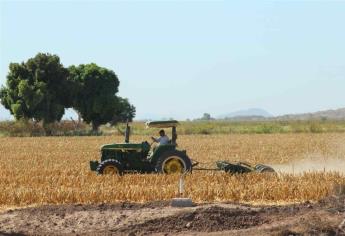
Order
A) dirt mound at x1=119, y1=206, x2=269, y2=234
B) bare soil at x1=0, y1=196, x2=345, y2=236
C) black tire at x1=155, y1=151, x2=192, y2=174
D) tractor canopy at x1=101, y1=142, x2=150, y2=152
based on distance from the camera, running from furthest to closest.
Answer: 1. tractor canopy at x1=101, y1=142, x2=150, y2=152
2. black tire at x1=155, y1=151, x2=192, y2=174
3. dirt mound at x1=119, y1=206, x2=269, y2=234
4. bare soil at x1=0, y1=196, x2=345, y2=236

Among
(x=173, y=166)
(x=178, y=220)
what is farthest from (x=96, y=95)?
(x=178, y=220)

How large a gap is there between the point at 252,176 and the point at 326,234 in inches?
273

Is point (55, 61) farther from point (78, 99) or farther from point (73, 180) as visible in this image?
point (73, 180)

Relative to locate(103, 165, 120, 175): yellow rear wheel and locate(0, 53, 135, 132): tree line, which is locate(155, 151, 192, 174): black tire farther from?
locate(0, 53, 135, 132): tree line

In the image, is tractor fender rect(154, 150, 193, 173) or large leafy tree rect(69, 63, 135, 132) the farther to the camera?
large leafy tree rect(69, 63, 135, 132)

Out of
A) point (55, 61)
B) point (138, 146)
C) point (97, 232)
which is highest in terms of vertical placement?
point (55, 61)

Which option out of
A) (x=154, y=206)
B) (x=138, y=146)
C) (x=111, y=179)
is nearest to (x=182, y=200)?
(x=154, y=206)

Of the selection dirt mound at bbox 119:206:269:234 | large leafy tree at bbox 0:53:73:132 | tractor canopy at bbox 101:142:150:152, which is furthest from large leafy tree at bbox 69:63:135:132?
dirt mound at bbox 119:206:269:234

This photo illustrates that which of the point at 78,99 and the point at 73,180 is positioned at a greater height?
the point at 78,99

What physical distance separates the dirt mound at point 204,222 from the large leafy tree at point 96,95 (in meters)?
56.3

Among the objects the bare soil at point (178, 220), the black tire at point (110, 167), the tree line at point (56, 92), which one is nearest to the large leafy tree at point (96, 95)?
the tree line at point (56, 92)

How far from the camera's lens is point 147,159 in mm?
18406

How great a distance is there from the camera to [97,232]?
1117 cm

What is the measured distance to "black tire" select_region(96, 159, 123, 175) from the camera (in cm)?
1817
